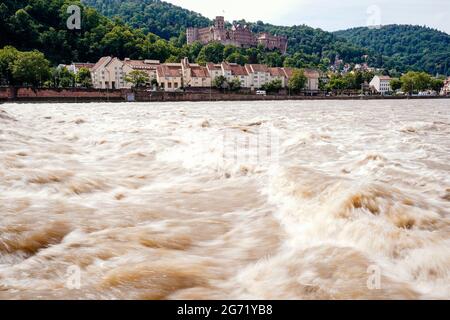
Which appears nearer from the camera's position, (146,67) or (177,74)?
(177,74)

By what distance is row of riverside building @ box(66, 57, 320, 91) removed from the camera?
99.2 meters

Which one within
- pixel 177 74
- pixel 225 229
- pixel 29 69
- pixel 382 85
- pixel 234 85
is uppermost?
pixel 177 74

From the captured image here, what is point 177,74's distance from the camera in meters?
106

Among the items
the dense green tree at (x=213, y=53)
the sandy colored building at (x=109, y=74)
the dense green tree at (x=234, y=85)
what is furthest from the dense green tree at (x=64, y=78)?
the dense green tree at (x=213, y=53)

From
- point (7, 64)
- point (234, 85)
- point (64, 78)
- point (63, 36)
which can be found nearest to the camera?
point (7, 64)

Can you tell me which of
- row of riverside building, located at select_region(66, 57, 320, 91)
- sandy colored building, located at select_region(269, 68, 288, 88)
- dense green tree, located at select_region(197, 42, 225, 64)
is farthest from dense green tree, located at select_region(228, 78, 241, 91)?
dense green tree, located at select_region(197, 42, 225, 64)

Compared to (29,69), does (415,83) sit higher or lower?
lower

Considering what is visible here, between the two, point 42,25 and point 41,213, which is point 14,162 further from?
point 42,25

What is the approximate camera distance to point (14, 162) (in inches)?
367

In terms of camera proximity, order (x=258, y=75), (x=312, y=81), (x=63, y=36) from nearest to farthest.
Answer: (x=63, y=36) → (x=258, y=75) → (x=312, y=81)

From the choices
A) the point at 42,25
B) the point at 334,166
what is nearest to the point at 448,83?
the point at 42,25

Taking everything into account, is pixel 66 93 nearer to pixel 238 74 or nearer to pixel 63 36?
pixel 63 36

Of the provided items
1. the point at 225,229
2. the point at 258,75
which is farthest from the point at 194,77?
the point at 225,229
